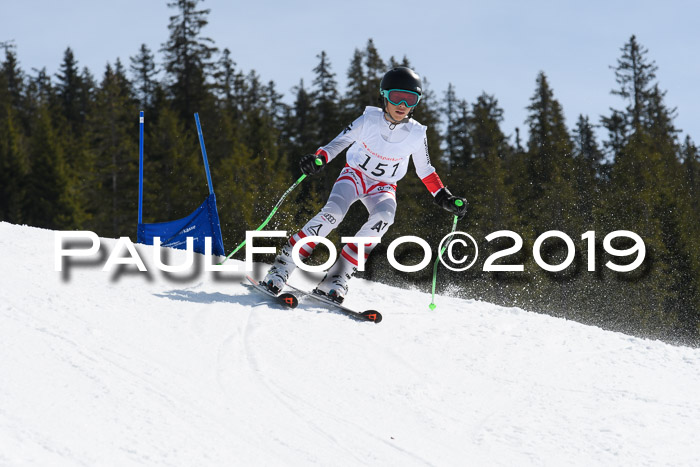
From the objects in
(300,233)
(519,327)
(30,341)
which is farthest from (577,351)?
(30,341)

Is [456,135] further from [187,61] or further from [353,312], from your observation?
[353,312]

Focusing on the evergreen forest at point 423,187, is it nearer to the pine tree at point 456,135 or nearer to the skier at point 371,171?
the pine tree at point 456,135

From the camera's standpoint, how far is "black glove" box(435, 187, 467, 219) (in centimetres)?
622

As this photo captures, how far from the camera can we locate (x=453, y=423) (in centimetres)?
382

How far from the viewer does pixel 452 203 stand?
6273 millimetres

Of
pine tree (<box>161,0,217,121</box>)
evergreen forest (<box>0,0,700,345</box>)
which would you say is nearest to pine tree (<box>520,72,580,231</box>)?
evergreen forest (<box>0,0,700,345</box>)

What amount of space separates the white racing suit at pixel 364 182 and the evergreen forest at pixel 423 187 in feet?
65.6

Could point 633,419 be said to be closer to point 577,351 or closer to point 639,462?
point 639,462

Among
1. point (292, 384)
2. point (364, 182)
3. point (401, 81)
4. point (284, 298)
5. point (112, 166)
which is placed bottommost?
point (292, 384)

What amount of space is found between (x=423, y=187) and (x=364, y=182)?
102 feet

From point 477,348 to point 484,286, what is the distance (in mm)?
27311

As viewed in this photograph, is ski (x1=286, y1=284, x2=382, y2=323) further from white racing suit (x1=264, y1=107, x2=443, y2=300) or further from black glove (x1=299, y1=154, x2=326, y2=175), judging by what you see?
black glove (x1=299, y1=154, x2=326, y2=175)

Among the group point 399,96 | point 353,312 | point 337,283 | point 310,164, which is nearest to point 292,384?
point 353,312

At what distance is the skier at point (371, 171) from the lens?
19.6 ft
